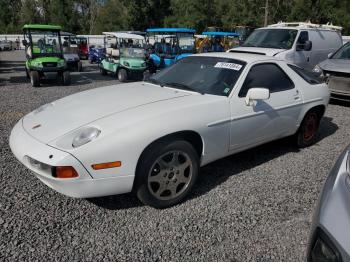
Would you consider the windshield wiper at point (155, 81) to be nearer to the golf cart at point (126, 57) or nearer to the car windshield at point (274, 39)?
the car windshield at point (274, 39)

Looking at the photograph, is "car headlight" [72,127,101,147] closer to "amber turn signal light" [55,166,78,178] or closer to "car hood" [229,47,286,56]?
"amber turn signal light" [55,166,78,178]

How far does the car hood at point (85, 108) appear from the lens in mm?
2945

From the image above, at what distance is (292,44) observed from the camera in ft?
28.6

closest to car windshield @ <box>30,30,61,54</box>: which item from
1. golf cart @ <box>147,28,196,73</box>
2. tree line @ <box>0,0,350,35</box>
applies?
golf cart @ <box>147,28,196,73</box>

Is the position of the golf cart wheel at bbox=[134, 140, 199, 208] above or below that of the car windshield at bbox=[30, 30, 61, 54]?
below

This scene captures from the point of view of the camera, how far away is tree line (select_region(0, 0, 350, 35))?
3697cm

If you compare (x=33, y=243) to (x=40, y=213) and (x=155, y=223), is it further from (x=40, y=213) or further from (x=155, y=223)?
(x=155, y=223)

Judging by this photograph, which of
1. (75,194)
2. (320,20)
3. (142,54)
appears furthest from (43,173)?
(320,20)

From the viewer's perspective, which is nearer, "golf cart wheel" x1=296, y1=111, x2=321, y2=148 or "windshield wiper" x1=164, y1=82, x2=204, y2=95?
"windshield wiper" x1=164, y1=82, x2=204, y2=95

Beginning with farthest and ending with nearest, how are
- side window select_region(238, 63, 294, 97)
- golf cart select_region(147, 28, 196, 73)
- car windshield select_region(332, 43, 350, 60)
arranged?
golf cart select_region(147, 28, 196, 73)
car windshield select_region(332, 43, 350, 60)
side window select_region(238, 63, 294, 97)

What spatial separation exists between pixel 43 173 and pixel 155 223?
1.07 meters

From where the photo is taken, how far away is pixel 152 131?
111 inches

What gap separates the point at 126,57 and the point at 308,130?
29.9 feet

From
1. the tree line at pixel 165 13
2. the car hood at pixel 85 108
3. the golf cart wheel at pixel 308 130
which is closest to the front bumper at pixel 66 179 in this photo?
the car hood at pixel 85 108
